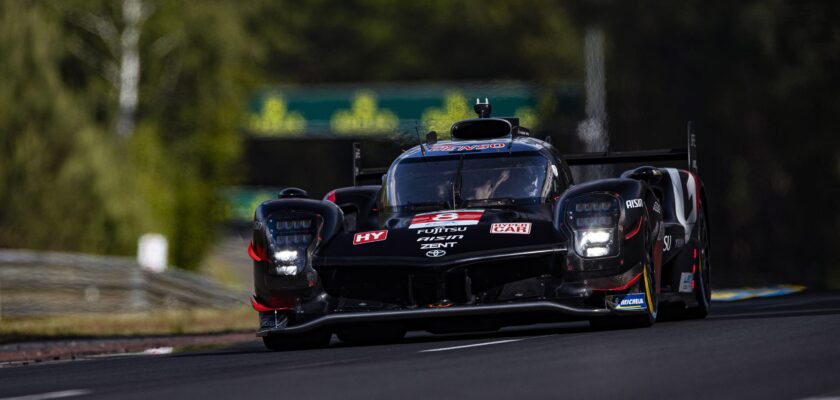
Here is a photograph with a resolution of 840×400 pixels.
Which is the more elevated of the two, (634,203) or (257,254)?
(634,203)

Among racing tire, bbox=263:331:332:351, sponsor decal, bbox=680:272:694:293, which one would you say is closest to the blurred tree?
sponsor decal, bbox=680:272:694:293

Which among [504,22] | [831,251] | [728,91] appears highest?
[504,22]

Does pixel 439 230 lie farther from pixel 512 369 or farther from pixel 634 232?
pixel 512 369

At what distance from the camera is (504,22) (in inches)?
3489

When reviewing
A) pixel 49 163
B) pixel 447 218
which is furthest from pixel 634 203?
pixel 49 163

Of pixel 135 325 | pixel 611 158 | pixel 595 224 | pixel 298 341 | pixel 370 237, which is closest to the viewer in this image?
pixel 595 224

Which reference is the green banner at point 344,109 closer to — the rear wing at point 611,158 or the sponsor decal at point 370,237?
the rear wing at point 611,158

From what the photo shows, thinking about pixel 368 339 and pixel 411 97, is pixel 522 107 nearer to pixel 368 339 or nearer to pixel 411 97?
pixel 411 97

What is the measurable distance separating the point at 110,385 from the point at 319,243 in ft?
10.5

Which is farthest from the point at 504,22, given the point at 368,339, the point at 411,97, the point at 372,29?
the point at 368,339

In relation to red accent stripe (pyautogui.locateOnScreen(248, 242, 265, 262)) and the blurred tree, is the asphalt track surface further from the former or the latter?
the blurred tree

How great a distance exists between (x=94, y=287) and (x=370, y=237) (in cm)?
1706

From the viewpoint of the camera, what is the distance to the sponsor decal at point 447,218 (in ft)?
41.3

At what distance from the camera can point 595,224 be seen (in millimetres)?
12383
